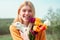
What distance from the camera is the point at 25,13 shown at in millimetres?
1420

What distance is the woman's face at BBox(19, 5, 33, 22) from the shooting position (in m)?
1.42

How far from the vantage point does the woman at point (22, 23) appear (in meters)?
1.41

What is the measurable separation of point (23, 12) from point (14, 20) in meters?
0.10

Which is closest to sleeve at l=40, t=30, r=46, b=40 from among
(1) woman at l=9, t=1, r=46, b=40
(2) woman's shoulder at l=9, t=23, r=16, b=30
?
(1) woman at l=9, t=1, r=46, b=40

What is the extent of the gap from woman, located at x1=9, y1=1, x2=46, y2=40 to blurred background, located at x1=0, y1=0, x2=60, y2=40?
4 centimetres

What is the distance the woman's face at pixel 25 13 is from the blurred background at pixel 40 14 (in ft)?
0.17

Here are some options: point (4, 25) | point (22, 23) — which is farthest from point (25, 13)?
point (4, 25)

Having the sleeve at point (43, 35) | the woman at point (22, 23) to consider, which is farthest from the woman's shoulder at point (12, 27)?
the sleeve at point (43, 35)

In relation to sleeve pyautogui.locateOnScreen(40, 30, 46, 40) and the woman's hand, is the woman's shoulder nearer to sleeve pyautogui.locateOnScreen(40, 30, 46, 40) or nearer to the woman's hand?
the woman's hand

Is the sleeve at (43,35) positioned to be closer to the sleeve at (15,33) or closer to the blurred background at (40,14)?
the blurred background at (40,14)

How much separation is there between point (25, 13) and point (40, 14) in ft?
0.44

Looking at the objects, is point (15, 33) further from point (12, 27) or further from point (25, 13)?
point (25, 13)

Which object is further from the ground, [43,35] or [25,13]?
[25,13]

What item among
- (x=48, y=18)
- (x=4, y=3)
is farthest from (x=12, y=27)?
(x=48, y=18)
